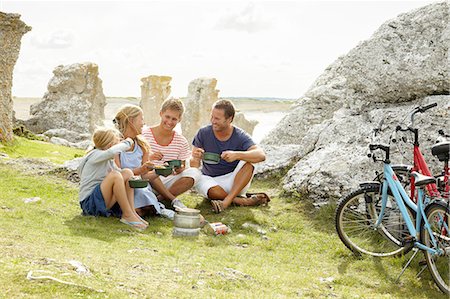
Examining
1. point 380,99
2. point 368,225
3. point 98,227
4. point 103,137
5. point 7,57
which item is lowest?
point 98,227

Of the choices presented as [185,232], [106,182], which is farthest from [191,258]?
[106,182]

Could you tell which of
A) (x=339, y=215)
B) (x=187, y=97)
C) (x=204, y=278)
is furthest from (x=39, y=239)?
(x=187, y=97)

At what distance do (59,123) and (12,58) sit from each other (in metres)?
13.5

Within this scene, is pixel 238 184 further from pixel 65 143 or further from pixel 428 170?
pixel 65 143

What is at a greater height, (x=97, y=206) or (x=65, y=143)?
(x=97, y=206)

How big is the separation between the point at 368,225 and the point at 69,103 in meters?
26.3

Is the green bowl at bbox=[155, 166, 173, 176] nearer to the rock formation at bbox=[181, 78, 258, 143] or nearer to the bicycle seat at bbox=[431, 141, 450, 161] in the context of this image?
the bicycle seat at bbox=[431, 141, 450, 161]

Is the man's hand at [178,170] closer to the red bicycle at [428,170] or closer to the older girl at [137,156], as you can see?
the older girl at [137,156]

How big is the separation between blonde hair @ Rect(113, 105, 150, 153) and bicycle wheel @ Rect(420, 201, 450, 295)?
13.4ft

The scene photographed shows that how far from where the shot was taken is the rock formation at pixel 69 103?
30.6 meters

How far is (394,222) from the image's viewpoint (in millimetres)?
6922

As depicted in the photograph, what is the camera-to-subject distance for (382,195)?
6539 mm

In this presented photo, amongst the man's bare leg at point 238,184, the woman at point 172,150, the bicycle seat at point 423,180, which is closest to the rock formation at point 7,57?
the woman at point 172,150

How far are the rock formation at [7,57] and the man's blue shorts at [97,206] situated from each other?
9.87m
